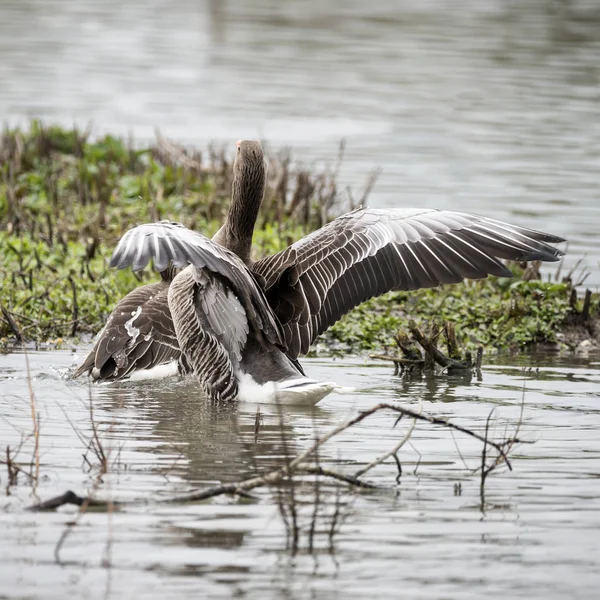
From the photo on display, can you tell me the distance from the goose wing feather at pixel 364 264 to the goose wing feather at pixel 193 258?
20 cm

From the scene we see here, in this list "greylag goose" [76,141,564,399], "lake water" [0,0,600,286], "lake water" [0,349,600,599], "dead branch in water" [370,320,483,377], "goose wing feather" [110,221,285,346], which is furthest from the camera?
"lake water" [0,0,600,286]

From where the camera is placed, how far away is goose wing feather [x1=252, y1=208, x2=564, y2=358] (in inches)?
321

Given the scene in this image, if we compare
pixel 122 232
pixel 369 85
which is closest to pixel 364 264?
pixel 122 232

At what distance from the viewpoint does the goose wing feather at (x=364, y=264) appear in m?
8.16

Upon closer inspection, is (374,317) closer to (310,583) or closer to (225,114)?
(310,583)

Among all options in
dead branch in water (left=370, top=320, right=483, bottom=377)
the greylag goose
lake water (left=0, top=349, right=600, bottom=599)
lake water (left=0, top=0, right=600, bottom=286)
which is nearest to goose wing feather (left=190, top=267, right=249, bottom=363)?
the greylag goose

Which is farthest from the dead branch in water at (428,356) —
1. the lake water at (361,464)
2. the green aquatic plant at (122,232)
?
the green aquatic plant at (122,232)

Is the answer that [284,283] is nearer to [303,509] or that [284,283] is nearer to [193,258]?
[193,258]

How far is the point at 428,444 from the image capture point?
6812 mm

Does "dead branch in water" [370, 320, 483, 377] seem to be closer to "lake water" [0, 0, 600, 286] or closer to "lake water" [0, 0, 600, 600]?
"lake water" [0, 0, 600, 600]

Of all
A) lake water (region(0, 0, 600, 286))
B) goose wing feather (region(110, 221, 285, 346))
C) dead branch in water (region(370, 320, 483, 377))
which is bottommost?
dead branch in water (region(370, 320, 483, 377))

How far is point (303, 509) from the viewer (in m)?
5.42

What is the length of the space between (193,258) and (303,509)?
1.96m

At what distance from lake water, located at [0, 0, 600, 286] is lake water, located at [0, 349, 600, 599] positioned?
6421 millimetres
